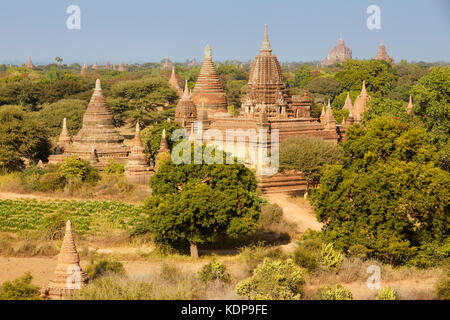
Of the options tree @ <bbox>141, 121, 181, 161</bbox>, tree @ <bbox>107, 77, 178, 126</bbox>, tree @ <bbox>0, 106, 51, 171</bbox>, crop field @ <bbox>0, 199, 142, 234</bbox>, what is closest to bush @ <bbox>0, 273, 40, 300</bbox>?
Answer: crop field @ <bbox>0, 199, 142, 234</bbox>

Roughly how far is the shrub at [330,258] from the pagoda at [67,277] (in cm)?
649

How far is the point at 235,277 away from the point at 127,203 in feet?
37.6

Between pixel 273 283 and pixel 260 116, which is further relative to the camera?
pixel 260 116

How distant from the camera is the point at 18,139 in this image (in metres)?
35.8

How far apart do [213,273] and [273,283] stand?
6.43 feet

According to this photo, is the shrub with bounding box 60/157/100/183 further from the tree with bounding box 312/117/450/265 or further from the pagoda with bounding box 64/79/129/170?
the tree with bounding box 312/117/450/265

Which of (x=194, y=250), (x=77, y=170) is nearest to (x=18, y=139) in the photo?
(x=77, y=170)

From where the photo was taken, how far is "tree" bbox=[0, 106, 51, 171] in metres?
35.2

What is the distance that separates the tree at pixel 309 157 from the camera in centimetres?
3042

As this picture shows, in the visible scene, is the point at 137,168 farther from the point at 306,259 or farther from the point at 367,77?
the point at 367,77

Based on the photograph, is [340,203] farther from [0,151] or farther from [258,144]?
[0,151]

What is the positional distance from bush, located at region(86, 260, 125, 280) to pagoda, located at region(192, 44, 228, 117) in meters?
23.0

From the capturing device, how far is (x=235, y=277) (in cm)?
1947
